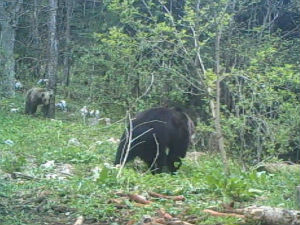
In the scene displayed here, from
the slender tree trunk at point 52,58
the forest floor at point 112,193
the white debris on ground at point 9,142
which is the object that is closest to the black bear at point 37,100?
the slender tree trunk at point 52,58

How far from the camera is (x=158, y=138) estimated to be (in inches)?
396

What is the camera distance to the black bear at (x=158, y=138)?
985 cm

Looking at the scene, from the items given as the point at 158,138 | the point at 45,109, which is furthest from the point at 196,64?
the point at 45,109

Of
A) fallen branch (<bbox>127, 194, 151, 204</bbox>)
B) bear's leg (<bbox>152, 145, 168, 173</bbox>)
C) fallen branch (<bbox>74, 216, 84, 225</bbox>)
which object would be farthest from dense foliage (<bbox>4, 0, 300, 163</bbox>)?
fallen branch (<bbox>74, 216, 84, 225</bbox>)

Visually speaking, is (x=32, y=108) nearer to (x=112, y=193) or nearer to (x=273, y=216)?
(x=112, y=193)

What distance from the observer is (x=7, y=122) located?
16500 millimetres

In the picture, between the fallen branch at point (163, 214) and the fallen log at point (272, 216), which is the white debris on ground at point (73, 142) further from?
the fallen log at point (272, 216)

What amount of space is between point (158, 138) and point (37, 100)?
1038cm

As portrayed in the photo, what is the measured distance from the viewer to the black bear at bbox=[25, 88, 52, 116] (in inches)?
771

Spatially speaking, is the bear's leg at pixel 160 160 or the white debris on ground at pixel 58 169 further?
the bear's leg at pixel 160 160

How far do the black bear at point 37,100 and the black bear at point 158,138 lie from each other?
9863mm

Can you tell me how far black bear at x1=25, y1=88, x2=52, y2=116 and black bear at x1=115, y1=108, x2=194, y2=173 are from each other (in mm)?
9863

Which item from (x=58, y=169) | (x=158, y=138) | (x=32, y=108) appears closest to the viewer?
(x=58, y=169)

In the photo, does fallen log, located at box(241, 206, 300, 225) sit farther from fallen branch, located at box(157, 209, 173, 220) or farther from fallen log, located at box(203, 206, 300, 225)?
fallen branch, located at box(157, 209, 173, 220)
